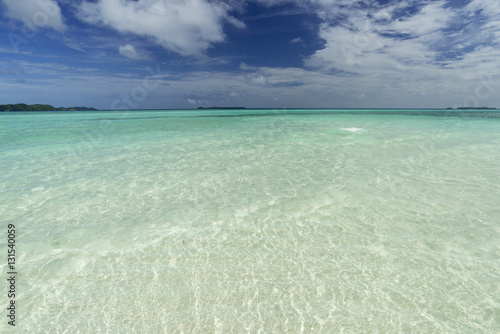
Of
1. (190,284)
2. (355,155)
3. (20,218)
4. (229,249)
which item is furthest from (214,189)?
(355,155)

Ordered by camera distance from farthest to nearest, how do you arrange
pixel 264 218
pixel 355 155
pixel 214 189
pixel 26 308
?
pixel 355 155
pixel 214 189
pixel 264 218
pixel 26 308

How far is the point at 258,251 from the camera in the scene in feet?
11.8

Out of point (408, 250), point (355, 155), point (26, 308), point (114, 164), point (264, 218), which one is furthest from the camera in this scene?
point (355, 155)

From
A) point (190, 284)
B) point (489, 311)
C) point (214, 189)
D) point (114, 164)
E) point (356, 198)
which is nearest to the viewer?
point (489, 311)

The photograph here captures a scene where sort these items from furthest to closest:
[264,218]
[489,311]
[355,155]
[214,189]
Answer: [355,155] → [214,189] → [264,218] → [489,311]

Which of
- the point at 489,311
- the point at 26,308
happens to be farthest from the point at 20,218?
the point at 489,311

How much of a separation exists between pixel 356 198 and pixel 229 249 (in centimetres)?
327

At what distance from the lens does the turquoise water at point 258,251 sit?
2.51 m

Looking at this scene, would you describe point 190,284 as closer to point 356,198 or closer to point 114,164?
point 356,198

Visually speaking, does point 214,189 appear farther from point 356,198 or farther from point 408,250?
point 408,250

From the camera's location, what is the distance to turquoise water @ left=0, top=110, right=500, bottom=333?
2.51 meters

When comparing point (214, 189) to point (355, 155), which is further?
point (355, 155)

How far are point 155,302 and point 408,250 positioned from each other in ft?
11.3

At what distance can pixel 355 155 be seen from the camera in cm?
968
